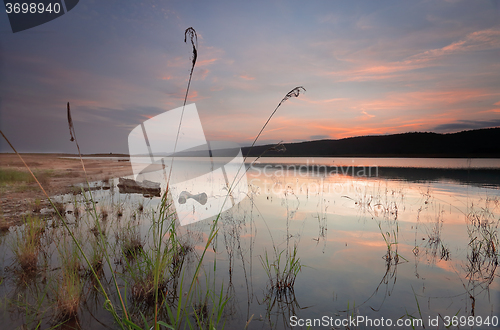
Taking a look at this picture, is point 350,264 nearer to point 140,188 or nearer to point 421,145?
point 140,188

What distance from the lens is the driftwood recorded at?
11.9 meters

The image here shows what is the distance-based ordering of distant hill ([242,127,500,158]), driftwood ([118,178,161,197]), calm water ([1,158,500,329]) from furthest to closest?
distant hill ([242,127,500,158]), driftwood ([118,178,161,197]), calm water ([1,158,500,329])

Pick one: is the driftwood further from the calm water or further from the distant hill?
the distant hill

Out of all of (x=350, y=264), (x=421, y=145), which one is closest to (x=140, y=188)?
(x=350, y=264)

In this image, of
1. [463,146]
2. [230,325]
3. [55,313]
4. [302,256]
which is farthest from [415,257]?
[463,146]

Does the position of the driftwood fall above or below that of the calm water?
above

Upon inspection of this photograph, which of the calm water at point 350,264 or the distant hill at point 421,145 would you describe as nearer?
the calm water at point 350,264

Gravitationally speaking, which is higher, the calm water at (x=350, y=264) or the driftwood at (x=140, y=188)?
the driftwood at (x=140, y=188)

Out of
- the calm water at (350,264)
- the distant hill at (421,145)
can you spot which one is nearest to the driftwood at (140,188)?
the calm water at (350,264)

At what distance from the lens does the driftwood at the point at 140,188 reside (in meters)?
11.9

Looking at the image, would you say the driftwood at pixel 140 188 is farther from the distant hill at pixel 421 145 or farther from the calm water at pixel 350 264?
the distant hill at pixel 421 145

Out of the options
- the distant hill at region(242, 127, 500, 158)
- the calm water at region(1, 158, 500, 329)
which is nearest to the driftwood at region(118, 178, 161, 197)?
the calm water at region(1, 158, 500, 329)

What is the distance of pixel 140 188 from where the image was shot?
12.3m

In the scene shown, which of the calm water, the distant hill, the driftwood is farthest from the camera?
the distant hill
